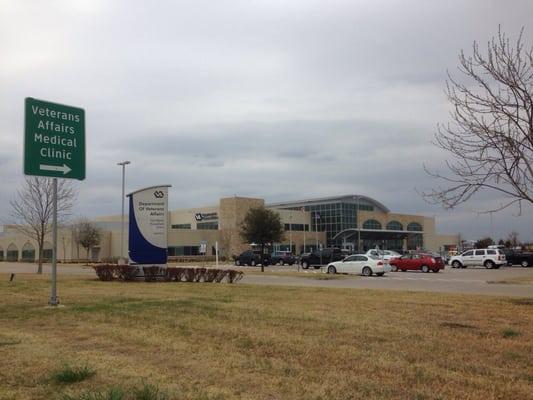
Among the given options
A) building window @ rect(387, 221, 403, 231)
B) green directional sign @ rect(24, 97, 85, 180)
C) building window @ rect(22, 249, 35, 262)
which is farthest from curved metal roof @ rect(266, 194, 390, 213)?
green directional sign @ rect(24, 97, 85, 180)

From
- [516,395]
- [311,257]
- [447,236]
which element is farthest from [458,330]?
[447,236]

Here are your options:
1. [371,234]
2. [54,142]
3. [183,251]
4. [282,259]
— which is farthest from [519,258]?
[183,251]

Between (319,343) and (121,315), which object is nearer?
(319,343)

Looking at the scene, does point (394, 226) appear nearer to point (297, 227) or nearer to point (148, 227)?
point (297, 227)

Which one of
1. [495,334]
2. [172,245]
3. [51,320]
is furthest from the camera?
[172,245]

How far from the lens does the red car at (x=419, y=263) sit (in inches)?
1615

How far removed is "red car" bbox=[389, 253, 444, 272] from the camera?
41.0 metres

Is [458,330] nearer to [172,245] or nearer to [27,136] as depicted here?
[27,136]

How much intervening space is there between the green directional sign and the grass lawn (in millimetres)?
3187

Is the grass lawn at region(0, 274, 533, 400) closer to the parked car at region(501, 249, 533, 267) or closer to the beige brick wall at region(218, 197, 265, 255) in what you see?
the parked car at region(501, 249, 533, 267)

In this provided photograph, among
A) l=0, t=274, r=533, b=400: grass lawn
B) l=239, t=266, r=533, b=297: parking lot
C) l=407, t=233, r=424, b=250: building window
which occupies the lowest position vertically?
l=239, t=266, r=533, b=297: parking lot

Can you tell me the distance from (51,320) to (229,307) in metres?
3.61

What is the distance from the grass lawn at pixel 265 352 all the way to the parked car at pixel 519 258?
133 feet

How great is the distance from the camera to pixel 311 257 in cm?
4828
